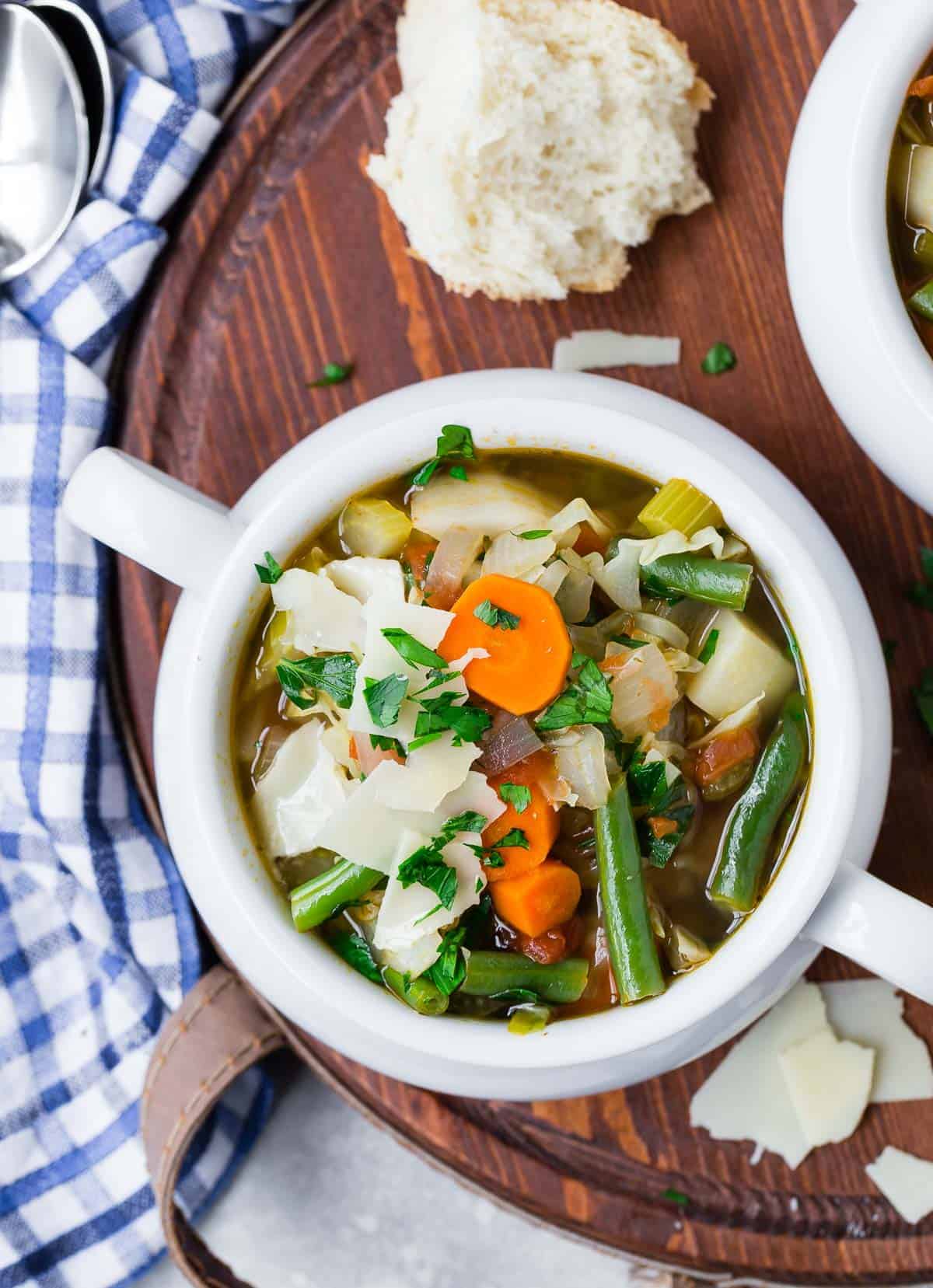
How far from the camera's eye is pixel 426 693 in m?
1.54

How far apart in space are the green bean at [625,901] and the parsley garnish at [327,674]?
0.37 meters

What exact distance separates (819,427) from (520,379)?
0.57 meters

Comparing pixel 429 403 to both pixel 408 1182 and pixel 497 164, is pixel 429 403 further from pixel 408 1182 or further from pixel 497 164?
pixel 408 1182

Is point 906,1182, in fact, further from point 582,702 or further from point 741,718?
point 582,702

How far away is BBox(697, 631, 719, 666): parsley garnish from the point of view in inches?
65.6

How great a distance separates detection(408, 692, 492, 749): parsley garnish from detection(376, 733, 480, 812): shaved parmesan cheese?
→ 0.5 inches

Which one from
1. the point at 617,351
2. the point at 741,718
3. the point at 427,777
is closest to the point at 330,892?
the point at 427,777

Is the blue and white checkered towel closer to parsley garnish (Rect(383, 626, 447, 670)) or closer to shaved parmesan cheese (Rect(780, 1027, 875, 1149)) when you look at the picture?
parsley garnish (Rect(383, 626, 447, 670))

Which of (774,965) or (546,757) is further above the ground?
(546,757)

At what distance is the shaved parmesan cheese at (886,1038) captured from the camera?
2078 mm

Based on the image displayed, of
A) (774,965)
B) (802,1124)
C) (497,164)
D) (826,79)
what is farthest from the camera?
(802,1124)

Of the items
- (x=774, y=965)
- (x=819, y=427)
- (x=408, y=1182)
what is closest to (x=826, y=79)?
(x=819, y=427)

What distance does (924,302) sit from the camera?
5.33 ft

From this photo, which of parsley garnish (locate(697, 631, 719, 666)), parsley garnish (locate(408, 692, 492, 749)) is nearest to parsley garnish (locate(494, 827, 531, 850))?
parsley garnish (locate(408, 692, 492, 749))
